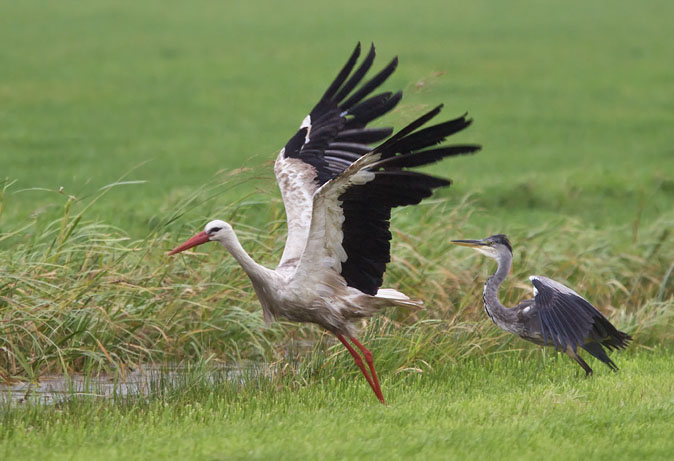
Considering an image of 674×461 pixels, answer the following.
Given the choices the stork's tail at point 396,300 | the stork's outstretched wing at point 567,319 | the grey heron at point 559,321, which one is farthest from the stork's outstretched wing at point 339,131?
the stork's outstretched wing at point 567,319

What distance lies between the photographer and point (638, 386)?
22.0ft

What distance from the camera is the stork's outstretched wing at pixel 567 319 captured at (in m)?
6.77

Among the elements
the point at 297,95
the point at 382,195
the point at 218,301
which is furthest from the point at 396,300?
the point at 297,95

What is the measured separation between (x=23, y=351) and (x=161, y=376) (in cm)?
102

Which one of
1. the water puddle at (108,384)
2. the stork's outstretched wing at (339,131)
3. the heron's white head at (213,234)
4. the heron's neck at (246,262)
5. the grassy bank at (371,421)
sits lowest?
the water puddle at (108,384)

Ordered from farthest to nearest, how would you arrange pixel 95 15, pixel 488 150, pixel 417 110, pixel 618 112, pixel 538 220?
pixel 95 15
pixel 618 112
pixel 488 150
pixel 538 220
pixel 417 110

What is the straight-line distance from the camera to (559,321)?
269 inches

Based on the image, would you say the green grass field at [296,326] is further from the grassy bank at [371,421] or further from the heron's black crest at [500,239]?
the heron's black crest at [500,239]

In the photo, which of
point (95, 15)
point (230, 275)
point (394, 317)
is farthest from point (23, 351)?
point (95, 15)

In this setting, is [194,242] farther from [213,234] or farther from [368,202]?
[368,202]

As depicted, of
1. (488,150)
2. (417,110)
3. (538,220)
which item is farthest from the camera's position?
(488,150)

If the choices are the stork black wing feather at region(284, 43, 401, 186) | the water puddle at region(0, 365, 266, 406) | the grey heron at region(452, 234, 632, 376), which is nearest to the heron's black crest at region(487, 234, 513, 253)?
the grey heron at region(452, 234, 632, 376)

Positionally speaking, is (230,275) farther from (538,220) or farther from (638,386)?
(538,220)

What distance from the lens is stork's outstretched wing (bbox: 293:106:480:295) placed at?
559cm
